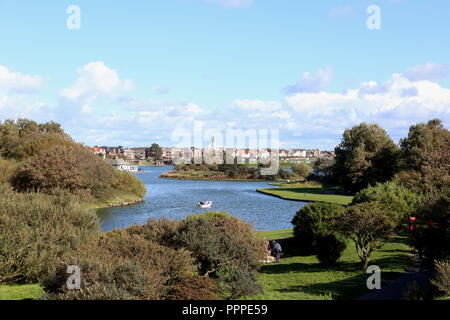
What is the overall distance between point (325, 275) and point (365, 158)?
48.4 meters

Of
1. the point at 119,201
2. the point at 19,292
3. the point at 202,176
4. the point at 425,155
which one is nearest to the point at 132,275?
the point at 19,292

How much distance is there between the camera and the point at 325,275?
17703 millimetres

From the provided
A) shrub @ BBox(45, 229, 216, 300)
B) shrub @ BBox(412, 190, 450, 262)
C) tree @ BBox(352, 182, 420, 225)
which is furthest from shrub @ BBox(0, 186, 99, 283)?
tree @ BBox(352, 182, 420, 225)

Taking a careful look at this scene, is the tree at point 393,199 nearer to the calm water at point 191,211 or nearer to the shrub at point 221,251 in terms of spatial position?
the calm water at point 191,211

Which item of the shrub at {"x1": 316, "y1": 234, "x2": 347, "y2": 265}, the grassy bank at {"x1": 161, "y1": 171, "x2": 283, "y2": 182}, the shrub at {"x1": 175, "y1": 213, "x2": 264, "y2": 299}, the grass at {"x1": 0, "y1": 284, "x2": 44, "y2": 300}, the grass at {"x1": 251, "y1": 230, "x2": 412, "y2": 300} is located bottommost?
the grassy bank at {"x1": 161, "y1": 171, "x2": 283, "y2": 182}

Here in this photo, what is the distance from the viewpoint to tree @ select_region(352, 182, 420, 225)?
26050mm

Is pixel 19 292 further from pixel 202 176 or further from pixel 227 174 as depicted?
pixel 202 176

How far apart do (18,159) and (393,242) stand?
46272 mm

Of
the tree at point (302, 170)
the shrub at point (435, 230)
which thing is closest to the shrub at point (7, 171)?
the shrub at point (435, 230)

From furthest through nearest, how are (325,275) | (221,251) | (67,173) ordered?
(67,173) < (325,275) < (221,251)

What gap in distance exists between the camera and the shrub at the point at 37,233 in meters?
14.4

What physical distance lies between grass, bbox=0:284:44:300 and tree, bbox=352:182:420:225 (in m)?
18.8

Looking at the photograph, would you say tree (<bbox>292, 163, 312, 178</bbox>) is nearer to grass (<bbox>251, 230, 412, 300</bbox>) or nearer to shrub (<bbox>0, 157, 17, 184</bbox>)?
shrub (<bbox>0, 157, 17, 184</bbox>)

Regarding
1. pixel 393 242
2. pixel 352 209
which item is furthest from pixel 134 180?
pixel 352 209
